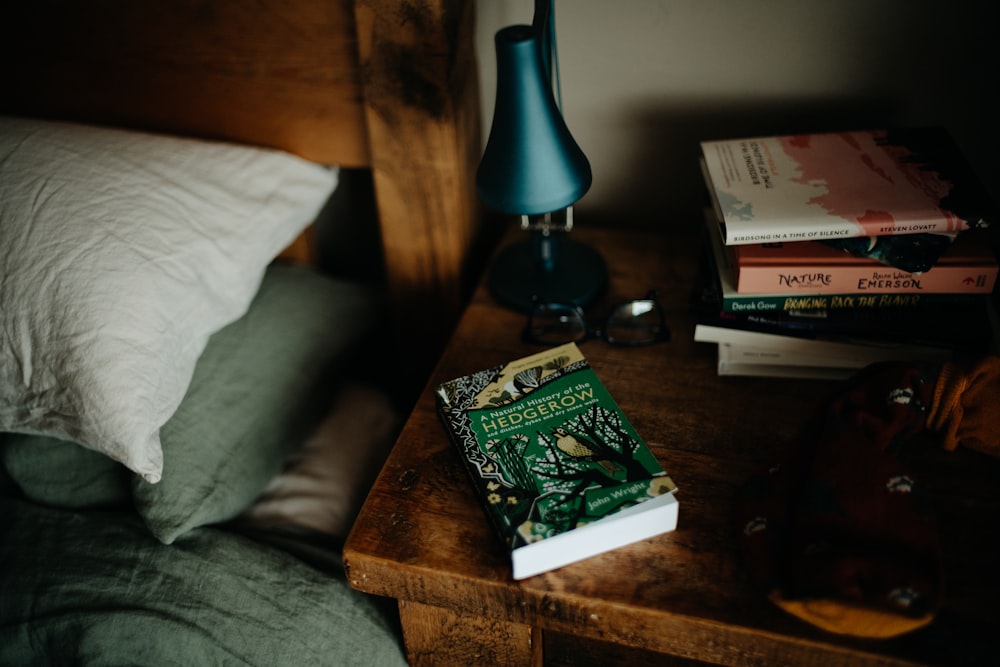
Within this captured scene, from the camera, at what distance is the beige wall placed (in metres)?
0.81

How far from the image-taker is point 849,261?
71 cm

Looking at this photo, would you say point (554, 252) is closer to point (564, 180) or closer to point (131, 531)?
point (564, 180)

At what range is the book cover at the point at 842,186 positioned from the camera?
0.69m

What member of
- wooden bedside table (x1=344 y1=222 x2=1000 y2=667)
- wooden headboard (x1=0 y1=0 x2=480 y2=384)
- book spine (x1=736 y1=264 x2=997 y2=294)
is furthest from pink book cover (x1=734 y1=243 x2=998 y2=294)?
wooden headboard (x1=0 y1=0 x2=480 y2=384)

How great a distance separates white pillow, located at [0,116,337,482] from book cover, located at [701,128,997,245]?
524 mm

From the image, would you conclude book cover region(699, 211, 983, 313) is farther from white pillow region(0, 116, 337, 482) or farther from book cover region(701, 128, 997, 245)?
white pillow region(0, 116, 337, 482)

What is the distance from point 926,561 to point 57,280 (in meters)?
0.77

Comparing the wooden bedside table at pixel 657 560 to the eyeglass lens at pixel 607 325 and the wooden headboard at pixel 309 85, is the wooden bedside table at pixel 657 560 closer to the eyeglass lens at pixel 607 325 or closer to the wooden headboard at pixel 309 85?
the eyeglass lens at pixel 607 325

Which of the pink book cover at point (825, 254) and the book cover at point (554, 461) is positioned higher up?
the pink book cover at point (825, 254)

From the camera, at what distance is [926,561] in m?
0.53

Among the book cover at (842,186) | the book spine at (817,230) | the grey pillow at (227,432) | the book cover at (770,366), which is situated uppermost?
the book cover at (842,186)

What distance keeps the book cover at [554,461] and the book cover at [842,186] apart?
213mm

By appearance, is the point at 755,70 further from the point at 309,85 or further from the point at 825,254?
the point at 309,85

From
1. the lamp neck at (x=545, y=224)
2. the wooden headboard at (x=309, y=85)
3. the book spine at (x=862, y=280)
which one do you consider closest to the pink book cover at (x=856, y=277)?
the book spine at (x=862, y=280)
